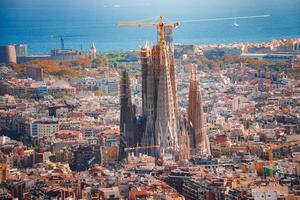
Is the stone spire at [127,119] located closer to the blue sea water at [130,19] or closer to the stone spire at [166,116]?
the stone spire at [166,116]

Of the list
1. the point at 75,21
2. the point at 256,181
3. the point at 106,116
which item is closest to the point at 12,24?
the point at 75,21

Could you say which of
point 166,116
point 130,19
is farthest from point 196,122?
point 130,19

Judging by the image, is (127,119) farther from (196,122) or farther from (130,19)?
(130,19)

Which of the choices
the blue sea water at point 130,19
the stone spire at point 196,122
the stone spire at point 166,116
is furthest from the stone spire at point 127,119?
the blue sea water at point 130,19

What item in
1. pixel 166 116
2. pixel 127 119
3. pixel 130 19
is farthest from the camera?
pixel 130 19

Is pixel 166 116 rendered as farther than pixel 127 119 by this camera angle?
No

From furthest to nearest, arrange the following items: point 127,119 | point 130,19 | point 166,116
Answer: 1. point 130,19
2. point 127,119
3. point 166,116

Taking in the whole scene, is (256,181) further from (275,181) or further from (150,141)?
(150,141)


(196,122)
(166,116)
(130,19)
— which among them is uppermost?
(130,19)

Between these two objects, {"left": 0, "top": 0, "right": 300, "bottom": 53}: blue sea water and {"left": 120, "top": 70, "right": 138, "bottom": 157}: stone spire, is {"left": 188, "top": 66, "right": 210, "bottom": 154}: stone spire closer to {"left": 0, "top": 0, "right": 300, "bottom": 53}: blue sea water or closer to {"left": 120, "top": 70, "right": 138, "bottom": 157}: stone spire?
{"left": 120, "top": 70, "right": 138, "bottom": 157}: stone spire
